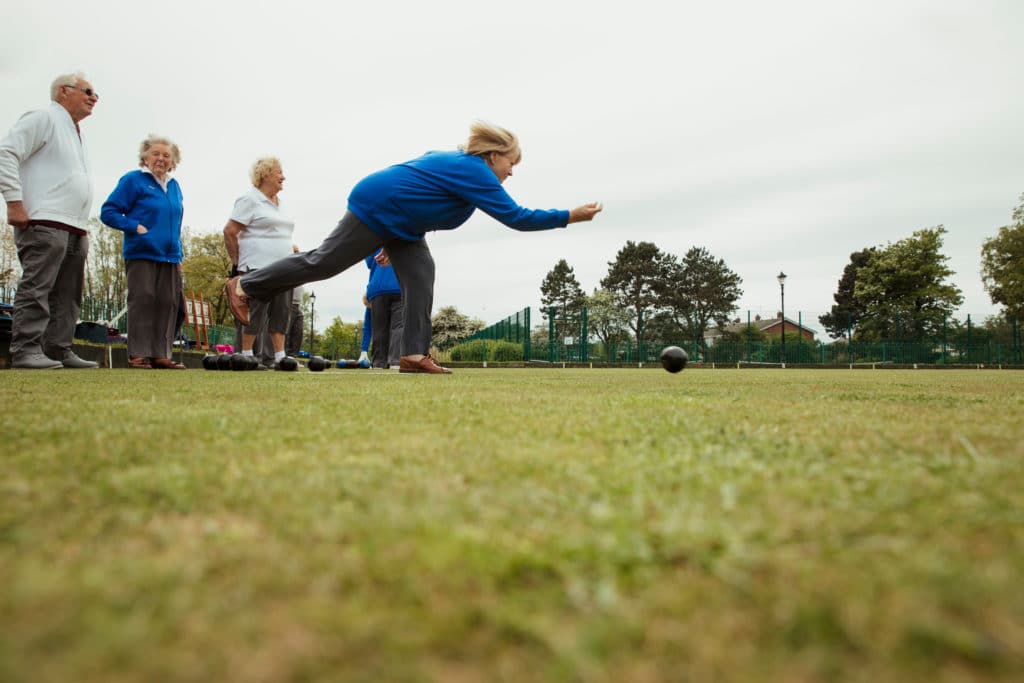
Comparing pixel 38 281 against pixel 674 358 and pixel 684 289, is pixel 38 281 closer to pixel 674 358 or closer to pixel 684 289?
pixel 674 358

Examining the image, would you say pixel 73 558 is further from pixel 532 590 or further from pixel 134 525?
pixel 532 590

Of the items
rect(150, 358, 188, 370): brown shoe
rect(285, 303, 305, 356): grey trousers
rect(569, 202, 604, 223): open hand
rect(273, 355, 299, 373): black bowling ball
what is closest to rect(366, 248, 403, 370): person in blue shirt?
rect(285, 303, 305, 356): grey trousers

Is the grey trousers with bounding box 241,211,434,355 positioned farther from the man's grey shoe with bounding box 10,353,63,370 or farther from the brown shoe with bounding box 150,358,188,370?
the man's grey shoe with bounding box 10,353,63,370

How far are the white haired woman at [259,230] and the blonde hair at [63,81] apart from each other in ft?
5.46

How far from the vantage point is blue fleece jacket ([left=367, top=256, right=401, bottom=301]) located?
7.87 metres

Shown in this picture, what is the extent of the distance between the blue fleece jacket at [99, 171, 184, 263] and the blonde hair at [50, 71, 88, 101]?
33.2 inches

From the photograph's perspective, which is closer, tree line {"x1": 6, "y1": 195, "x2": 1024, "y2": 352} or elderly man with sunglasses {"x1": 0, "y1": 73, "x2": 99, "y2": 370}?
elderly man with sunglasses {"x1": 0, "y1": 73, "x2": 99, "y2": 370}

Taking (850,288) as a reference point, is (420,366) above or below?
below

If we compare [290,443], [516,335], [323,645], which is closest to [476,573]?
[323,645]

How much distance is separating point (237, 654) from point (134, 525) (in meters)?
0.46

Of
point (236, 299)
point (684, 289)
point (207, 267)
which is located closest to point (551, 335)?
point (236, 299)

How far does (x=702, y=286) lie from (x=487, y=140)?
188 ft

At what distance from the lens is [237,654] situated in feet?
1.81

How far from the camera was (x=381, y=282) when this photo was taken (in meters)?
7.95
